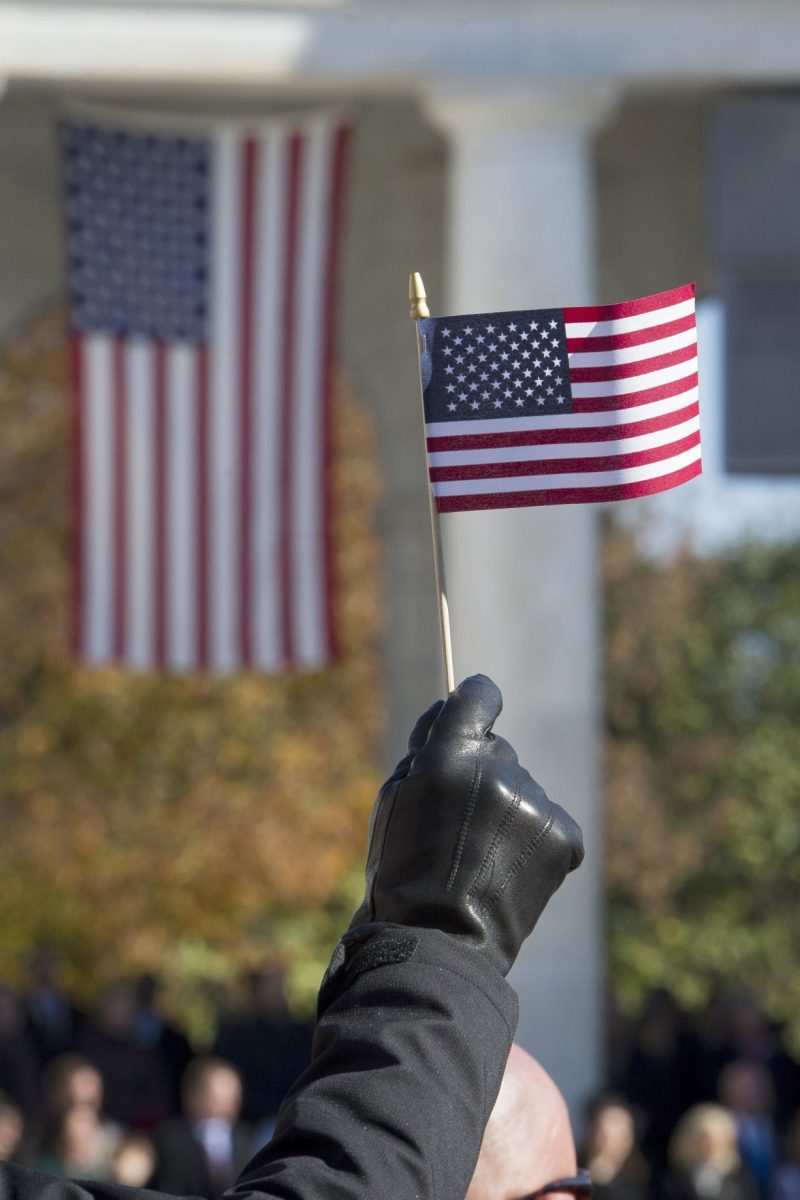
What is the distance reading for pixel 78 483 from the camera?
15.5 meters

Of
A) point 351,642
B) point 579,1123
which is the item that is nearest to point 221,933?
point 351,642

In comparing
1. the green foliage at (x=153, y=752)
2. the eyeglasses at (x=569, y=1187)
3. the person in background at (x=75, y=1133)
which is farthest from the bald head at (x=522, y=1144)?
the green foliage at (x=153, y=752)

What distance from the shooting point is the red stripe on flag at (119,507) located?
49.2ft

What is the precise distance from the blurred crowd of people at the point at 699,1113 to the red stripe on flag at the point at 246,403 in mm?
4507

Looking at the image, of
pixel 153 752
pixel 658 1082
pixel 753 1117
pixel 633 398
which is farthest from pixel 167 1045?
pixel 633 398

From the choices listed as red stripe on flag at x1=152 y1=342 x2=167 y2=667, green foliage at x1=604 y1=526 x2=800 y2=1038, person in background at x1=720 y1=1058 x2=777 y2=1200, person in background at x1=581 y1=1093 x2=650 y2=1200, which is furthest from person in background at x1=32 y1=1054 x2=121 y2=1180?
green foliage at x1=604 y1=526 x2=800 y2=1038

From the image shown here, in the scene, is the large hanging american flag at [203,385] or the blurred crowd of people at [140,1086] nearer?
the blurred crowd of people at [140,1086]

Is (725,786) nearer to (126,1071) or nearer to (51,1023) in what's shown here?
(51,1023)

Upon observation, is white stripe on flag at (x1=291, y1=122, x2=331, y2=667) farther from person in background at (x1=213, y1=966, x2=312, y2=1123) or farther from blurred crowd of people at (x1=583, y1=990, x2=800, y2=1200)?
blurred crowd of people at (x1=583, y1=990, x2=800, y2=1200)

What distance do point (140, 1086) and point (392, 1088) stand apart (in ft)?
42.0

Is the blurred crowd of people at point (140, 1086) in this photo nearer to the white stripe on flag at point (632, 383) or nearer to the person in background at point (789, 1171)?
the person in background at point (789, 1171)

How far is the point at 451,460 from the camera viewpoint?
14.3ft

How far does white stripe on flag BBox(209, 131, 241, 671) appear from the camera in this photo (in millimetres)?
14891

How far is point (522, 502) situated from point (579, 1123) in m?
10.8
